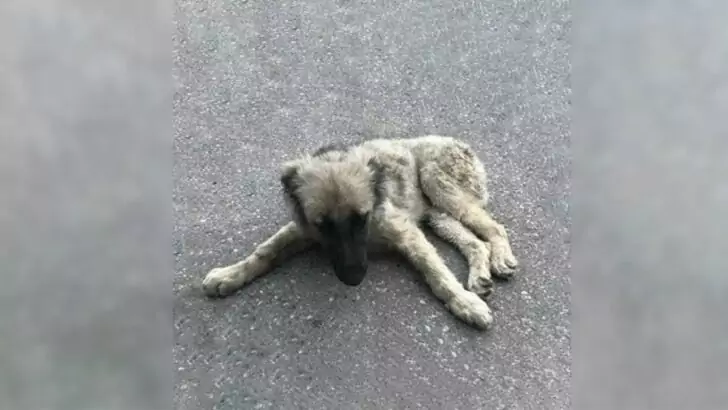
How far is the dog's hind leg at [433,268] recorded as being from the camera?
361 centimetres

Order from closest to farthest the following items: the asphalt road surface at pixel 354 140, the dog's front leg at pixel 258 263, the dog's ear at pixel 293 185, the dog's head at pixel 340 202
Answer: the asphalt road surface at pixel 354 140
the dog's head at pixel 340 202
the dog's ear at pixel 293 185
the dog's front leg at pixel 258 263

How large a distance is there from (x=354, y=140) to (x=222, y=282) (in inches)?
53.5

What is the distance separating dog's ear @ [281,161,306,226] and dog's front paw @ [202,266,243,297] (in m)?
0.42

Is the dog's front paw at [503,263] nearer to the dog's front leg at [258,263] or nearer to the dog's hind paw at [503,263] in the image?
the dog's hind paw at [503,263]

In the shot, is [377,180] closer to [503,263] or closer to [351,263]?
[351,263]

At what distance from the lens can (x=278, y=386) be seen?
3361 mm

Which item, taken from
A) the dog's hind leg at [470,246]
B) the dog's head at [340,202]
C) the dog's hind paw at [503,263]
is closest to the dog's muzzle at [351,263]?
the dog's head at [340,202]

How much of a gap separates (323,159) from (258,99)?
4.55 feet

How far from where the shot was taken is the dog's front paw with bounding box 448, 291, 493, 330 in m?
3.59

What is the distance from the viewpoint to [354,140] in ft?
15.3
